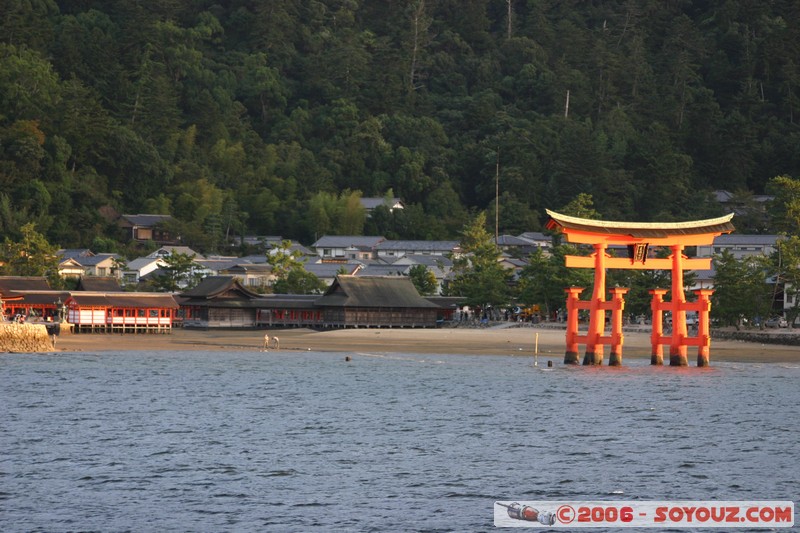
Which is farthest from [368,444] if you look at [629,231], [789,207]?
[789,207]

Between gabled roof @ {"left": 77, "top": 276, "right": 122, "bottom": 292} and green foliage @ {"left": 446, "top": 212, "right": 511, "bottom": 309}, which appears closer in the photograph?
gabled roof @ {"left": 77, "top": 276, "right": 122, "bottom": 292}

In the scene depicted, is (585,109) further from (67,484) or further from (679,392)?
(67,484)

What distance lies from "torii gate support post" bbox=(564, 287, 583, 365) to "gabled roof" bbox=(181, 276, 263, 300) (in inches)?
1332

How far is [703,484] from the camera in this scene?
78.9 feet

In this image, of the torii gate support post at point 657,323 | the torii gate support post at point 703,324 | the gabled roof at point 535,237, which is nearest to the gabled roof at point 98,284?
the gabled roof at point 535,237

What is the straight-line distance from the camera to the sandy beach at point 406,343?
56938 millimetres

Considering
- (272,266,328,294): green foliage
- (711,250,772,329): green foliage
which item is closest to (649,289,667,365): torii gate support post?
(711,250,772,329): green foliage

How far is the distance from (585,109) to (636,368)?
8527 cm

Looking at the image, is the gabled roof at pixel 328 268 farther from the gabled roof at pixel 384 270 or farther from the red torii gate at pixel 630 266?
the red torii gate at pixel 630 266

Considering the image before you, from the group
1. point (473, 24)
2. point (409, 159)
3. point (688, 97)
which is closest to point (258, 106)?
point (409, 159)

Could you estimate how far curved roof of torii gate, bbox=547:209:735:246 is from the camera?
4469 centimetres

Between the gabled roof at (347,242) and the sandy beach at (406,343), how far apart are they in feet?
106

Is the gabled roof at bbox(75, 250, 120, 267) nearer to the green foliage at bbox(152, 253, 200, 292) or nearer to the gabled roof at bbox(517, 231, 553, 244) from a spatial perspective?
the green foliage at bbox(152, 253, 200, 292)

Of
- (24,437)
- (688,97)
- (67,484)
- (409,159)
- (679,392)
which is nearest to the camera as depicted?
(67,484)
